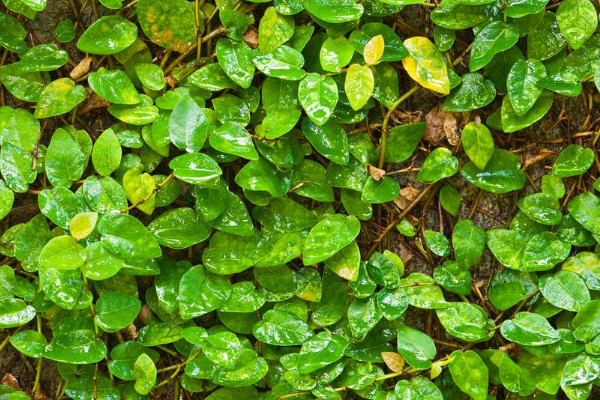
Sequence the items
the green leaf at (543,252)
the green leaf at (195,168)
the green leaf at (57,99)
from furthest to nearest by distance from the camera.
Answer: the green leaf at (543,252) < the green leaf at (57,99) < the green leaf at (195,168)

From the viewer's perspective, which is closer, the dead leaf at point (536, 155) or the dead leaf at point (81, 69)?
the dead leaf at point (81, 69)

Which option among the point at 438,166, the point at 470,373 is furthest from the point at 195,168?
the point at 470,373

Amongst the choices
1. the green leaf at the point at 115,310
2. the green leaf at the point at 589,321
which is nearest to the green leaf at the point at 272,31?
the green leaf at the point at 115,310

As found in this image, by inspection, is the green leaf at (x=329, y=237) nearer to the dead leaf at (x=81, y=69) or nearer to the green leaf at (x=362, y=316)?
the green leaf at (x=362, y=316)

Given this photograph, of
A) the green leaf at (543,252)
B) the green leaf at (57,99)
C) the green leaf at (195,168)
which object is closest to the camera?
the green leaf at (195,168)

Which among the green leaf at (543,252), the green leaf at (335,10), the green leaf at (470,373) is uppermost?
the green leaf at (335,10)

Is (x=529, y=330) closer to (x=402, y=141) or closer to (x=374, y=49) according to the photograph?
(x=402, y=141)
